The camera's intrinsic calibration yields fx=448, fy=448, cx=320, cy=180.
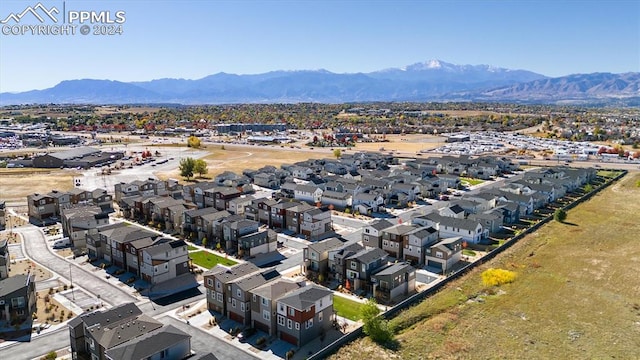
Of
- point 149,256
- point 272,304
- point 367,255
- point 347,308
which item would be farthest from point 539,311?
point 149,256

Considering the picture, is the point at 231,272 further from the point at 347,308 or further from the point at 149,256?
the point at 347,308

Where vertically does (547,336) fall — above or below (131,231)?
below

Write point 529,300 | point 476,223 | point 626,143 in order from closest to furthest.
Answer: point 529,300
point 476,223
point 626,143

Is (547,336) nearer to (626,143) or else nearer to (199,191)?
(199,191)

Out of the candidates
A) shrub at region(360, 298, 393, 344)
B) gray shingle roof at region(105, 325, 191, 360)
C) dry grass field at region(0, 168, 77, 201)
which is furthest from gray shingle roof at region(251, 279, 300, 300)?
dry grass field at region(0, 168, 77, 201)

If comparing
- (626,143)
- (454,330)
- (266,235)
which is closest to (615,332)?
(454,330)

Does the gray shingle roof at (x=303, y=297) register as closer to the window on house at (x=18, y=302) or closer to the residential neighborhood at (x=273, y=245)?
the residential neighborhood at (x=273, y=245)
